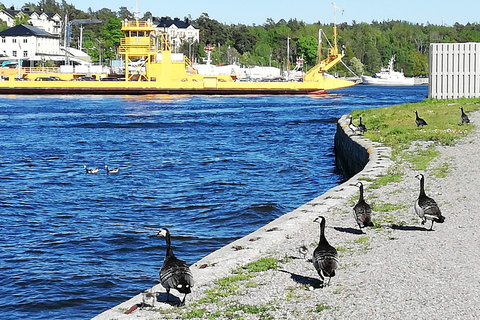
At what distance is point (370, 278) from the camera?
25.5ft

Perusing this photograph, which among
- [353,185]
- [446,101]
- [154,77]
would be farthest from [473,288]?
[154,77]

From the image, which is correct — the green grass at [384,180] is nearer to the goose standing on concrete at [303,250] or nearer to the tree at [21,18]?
the goose standing on concrete at [303,250]

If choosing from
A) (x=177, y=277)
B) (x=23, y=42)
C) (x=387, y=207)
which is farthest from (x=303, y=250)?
(x=23, y=42)

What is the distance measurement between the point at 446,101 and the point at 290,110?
89.9 feet

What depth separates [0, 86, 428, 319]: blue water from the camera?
11062 mm

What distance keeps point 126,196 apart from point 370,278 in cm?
1184

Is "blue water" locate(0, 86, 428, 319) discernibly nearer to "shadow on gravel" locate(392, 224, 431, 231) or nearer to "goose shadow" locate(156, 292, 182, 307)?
"goose shadow" locate(156, 292, 182, 307)

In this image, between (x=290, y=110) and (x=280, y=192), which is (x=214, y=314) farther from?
(x=290, y=110)

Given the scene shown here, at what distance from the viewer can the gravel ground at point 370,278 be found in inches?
273

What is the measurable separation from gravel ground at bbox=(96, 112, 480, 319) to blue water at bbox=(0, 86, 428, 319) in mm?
2567

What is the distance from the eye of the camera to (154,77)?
261ft

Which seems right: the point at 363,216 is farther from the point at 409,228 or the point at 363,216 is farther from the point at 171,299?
the point at 171,299

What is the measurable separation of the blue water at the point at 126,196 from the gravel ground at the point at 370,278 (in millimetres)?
2567

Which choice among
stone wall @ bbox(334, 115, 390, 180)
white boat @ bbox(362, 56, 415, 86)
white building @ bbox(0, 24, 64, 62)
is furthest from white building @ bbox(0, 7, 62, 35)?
stone wall @ bbox(334, 115, 390, 180)
